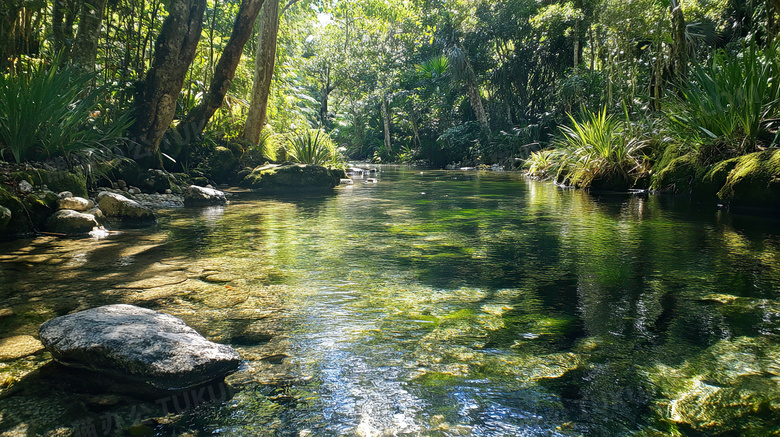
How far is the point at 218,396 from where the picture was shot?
1.71 meters

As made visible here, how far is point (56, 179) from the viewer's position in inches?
201

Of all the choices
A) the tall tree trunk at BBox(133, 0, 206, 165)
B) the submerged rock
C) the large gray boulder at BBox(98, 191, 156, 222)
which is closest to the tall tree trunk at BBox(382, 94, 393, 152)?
the tall tree trunk at BBox(133, 0, 206, 165)

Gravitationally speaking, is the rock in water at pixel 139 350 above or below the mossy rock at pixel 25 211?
below

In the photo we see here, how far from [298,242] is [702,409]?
333 centimetres

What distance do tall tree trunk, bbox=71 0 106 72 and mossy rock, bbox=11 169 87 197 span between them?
227 centimetres

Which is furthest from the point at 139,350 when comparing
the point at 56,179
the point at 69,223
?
the point at 56,179

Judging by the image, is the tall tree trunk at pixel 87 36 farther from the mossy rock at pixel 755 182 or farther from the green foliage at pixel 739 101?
the mossy rock at pixel 755 182

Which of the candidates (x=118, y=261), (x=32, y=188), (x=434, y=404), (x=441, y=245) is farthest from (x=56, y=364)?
(x=32, y=188)

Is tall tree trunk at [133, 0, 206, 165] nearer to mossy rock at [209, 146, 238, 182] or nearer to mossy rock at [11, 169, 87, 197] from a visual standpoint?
mossy rock at [209, 146, 238, 182]

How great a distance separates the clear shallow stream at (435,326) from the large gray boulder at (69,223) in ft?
0.92

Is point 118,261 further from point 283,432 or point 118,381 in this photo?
point 283,432

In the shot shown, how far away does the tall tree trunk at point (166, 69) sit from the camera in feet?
25.4

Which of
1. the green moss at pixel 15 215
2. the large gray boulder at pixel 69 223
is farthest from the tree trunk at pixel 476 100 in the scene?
the green moss at pixel 15 215

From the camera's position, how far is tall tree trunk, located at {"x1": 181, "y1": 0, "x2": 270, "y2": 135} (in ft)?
30.4
